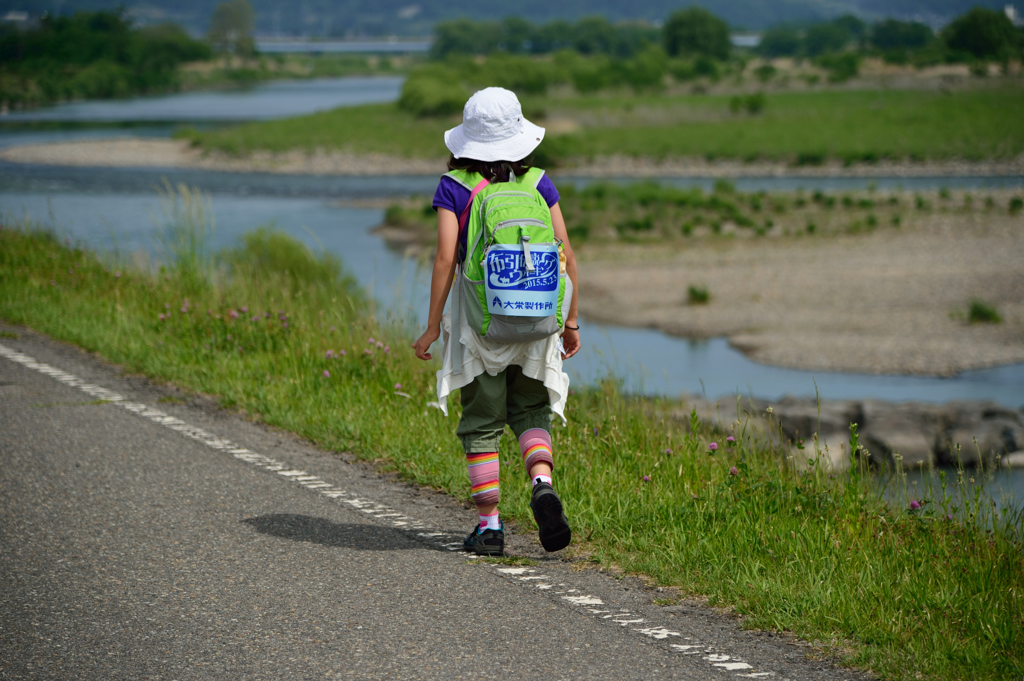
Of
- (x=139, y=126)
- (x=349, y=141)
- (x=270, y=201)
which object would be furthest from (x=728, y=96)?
(x=270, y=201)

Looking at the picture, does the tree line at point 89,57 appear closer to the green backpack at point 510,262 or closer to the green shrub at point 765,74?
the green backpack at point 510,262

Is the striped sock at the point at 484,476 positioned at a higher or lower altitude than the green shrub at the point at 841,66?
lower

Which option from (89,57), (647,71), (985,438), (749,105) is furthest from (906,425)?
(647,71)

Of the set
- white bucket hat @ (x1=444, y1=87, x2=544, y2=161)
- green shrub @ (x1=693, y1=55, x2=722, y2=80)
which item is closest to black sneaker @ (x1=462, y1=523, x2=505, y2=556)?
white bucket hat @ (x1=444, y1=87, x2=544, y2=161)

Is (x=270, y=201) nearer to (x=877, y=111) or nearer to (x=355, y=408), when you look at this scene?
(x=355, y=408)

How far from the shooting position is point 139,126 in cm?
9300

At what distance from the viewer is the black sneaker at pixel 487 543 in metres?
4.41

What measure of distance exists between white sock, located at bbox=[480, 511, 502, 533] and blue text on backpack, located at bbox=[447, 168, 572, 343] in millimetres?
807

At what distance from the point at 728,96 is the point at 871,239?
220 ft

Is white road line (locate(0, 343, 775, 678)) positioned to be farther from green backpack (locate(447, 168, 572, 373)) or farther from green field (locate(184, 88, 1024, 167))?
green field (locate(184, 88, 1024, 167))

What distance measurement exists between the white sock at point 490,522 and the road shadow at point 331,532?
0.31 meters

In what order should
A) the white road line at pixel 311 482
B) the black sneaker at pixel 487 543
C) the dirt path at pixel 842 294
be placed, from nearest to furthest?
the white road line at pixel 311 482 < the black sneaker at pixel 487 543 < the dirt path at pixel 842 294

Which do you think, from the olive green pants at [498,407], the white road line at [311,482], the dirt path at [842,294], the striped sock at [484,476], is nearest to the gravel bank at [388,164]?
the dirt path at [842,294]

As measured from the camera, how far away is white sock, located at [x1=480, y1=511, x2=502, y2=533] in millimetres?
4430
